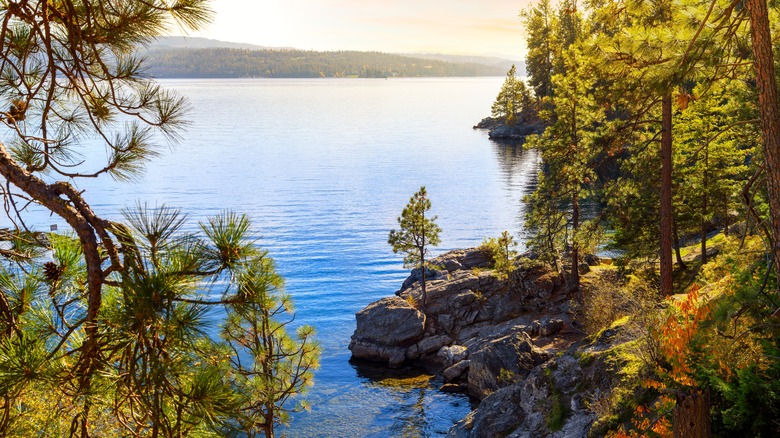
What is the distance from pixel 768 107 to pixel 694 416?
13.7 ft

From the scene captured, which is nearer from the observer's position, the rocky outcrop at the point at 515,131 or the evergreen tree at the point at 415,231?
the evergreen tree at the point at 415,231

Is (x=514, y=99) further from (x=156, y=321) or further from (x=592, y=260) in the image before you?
(x=156, y=321)

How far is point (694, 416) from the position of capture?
7906 mm

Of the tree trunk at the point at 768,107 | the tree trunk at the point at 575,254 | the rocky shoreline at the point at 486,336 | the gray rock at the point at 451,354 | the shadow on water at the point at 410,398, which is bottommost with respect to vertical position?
the shadow on water at the point at 410,398

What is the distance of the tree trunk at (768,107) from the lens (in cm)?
800

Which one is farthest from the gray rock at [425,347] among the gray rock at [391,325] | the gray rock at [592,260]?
the gray rock at [592,260]

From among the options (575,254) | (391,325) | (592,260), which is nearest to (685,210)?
(575,254)

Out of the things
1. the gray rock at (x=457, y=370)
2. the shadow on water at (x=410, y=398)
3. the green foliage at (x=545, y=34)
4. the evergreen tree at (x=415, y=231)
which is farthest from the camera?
the green foliage at (x=545, y=34)

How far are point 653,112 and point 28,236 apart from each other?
2437cm

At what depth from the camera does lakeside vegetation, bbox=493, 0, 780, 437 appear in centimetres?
860

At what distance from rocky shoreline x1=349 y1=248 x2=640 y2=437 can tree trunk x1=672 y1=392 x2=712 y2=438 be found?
7207mm

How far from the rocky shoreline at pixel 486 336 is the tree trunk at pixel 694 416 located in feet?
23.6

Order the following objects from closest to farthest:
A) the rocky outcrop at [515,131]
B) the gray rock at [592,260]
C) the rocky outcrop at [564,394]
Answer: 1. the rocky outcrop at [564,394]
2. the gray rock at [592,260]
3. the rocky outcrop at [515,131]

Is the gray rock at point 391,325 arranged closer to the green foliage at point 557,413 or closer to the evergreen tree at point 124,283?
the green foliage at point 557,413
